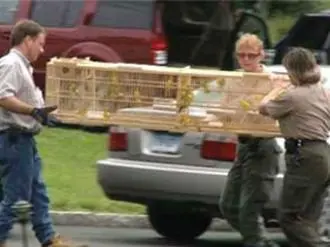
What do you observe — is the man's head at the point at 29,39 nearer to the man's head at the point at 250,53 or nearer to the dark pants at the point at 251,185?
the man's head at the point at 250,53

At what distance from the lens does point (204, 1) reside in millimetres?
20875

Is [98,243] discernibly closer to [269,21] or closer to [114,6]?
[114,6]

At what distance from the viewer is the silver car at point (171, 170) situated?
1108 cm

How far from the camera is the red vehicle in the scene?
739 inches

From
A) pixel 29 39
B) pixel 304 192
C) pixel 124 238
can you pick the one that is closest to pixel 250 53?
pixel 304 192

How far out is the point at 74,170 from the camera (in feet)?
49.4

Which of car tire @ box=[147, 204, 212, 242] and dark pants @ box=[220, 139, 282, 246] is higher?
dark pants @ box=[220, 139, 282, 246]

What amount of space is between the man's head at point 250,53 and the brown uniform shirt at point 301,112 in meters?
0.68

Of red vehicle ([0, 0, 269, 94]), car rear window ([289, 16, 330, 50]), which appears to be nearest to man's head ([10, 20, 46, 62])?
car rear window ([289, 16, 330, 50])

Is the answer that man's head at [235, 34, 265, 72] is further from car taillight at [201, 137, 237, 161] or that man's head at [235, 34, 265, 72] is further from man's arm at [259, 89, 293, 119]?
car taillight at [201, 137, 237, 161]

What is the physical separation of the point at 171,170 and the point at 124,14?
312 inches

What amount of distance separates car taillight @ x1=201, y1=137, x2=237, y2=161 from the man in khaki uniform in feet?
1.80

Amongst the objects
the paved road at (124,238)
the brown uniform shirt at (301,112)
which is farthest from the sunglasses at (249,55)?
Answer: the paved road at (124,238)

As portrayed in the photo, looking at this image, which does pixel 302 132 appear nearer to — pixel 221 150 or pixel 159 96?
pixel 159 96
